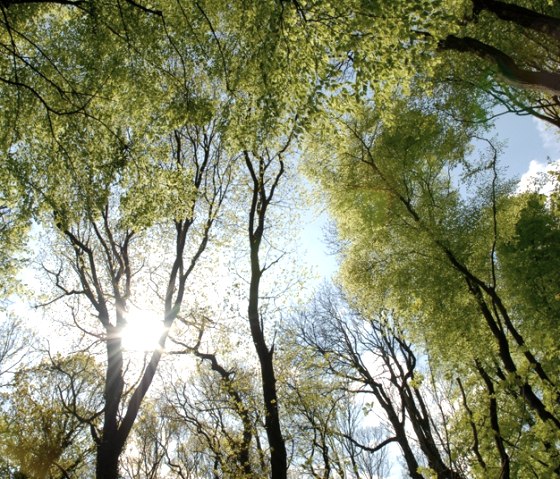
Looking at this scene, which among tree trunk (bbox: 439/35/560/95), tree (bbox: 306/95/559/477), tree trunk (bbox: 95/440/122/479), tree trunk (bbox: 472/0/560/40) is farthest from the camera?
tree (bbox: 306/95/559/477)

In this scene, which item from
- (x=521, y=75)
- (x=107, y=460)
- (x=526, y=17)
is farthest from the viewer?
(x=107, y=460)

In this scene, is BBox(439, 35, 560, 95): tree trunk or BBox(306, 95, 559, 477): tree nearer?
BBox(439, 35, 560, 95): tree trunk

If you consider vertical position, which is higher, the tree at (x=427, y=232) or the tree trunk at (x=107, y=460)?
the tree at (x=427, y=232)

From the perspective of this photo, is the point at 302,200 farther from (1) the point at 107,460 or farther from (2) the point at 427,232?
(1) the point at 107,460

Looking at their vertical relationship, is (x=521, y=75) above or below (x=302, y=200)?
below

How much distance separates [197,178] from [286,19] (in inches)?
239

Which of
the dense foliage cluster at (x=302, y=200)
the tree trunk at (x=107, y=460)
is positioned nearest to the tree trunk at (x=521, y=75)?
the dense foliage cluster at (x=302, y=200)

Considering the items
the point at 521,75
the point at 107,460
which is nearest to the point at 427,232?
the point at 521,75

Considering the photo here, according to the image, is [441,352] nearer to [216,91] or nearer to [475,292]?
[475,292]

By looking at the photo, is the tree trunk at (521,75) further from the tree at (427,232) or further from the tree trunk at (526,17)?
the tree at (427,232)

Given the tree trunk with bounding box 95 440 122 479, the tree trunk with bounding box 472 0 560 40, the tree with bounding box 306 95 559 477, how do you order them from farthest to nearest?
the tree with bounding box 306 95 559 477 → the tree trunk with bounding box 95 440 122 479 → the tree trunk with bounding box 472 0 560 40

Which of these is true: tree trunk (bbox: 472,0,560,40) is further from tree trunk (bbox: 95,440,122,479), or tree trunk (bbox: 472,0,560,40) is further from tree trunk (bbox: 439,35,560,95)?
tree trunk (bbox: 95,440,122,479)

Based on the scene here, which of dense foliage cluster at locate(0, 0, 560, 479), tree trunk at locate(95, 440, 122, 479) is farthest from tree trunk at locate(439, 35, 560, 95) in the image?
tree trunk at locate(95, 440, 122, 479)

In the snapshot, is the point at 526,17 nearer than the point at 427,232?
Yes
